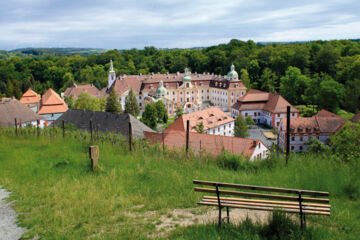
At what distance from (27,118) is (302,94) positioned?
49086mm

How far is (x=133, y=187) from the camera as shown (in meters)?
7.39

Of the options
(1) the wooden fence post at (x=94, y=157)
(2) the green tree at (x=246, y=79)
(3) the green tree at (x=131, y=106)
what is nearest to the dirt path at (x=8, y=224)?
(1) the wooden fence post at (x=94, y=157)

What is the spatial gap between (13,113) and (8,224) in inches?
1206

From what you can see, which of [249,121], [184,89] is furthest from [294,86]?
[184,89]

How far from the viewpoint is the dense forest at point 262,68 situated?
5681cm

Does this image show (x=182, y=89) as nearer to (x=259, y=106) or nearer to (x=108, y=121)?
(x=259, y=106)

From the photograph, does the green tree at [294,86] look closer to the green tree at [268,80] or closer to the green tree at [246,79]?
the green tree at [268,80]

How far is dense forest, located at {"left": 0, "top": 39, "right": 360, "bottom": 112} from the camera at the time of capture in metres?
56.8

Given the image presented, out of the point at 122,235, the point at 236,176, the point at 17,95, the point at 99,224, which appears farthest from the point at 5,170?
the point at 17,95

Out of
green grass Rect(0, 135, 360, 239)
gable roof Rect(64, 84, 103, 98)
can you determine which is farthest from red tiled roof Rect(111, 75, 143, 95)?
green grass Rect(0, 135, 360, 239)

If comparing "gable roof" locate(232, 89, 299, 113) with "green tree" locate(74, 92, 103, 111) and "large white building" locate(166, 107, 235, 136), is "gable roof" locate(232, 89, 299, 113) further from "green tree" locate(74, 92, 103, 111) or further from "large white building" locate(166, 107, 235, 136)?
"green tree" locate(74, 92, 103, 111)

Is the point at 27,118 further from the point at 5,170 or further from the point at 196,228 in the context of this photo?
the point at 196,228

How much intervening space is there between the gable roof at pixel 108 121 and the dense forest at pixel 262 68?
1504 inches

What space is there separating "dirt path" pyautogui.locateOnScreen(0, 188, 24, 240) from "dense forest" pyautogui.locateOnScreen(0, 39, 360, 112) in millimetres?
53918
